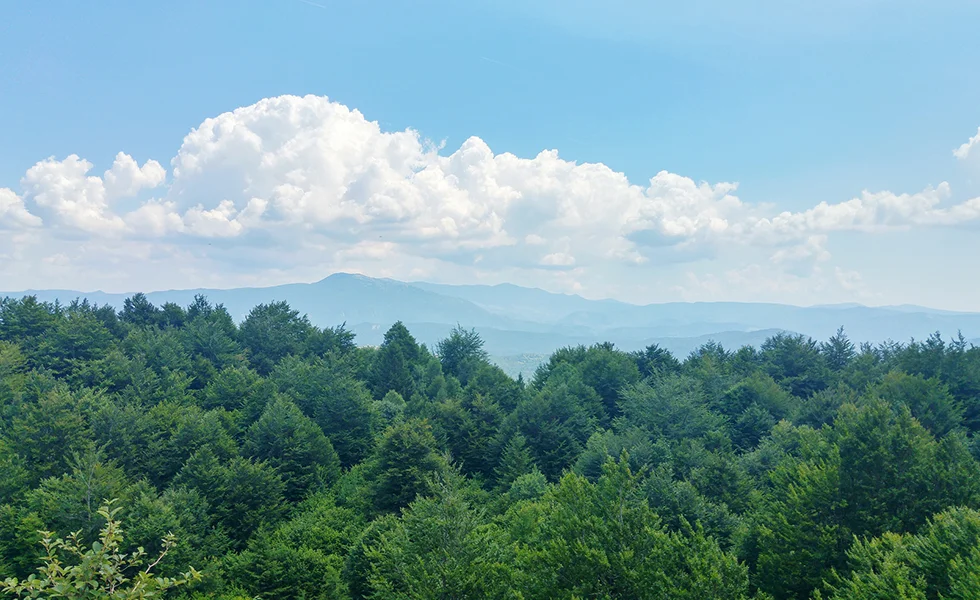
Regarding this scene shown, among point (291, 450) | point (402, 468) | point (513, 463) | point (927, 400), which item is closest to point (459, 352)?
point (513, 463)

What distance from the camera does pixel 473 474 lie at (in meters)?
45.9

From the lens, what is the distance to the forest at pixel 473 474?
56.9 ft

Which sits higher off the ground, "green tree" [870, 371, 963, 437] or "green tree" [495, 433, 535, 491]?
"green tree" [870, 371, 963, 437]

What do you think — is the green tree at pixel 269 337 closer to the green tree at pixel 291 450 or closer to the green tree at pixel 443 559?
the green tree at pixel 291 450

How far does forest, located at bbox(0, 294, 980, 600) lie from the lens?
17.3 metres

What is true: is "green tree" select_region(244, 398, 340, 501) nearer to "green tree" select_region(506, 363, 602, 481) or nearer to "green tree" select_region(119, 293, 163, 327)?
"green tree" select_region(506, 363, 602, 481)

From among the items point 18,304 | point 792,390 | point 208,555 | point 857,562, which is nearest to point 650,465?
point 857,562

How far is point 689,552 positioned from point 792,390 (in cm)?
5080

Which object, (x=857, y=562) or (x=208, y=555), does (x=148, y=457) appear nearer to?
(x=208, y=555)

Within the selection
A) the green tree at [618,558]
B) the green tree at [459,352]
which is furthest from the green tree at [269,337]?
the green tree at [618,558]

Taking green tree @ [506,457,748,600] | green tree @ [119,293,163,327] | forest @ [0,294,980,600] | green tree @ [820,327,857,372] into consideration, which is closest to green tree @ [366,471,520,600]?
forest @ [0,294,980,600]

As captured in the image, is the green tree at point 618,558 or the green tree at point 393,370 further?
the green tree at point 393,370

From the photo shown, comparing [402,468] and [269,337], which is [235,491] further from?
[269,337]

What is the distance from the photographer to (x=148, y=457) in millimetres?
39406
